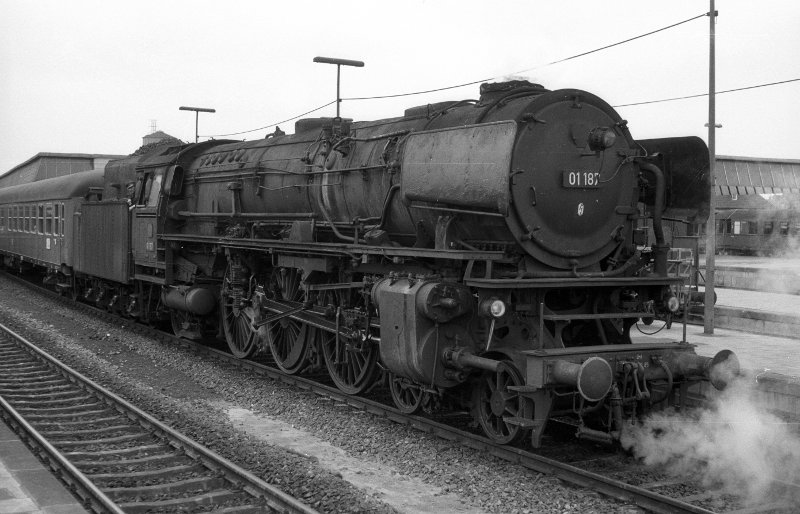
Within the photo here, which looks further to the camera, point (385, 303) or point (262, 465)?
point (385, 303)

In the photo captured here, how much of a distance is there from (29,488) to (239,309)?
20.8 feet

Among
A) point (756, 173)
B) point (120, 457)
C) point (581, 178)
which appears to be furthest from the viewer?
point (756, 173)

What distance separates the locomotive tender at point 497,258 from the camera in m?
7.35

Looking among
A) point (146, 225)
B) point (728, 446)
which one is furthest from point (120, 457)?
point (146, 225)

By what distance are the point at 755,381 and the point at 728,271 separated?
741 inches

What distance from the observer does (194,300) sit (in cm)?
1311

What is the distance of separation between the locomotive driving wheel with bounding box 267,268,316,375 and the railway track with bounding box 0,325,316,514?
2.56 metres

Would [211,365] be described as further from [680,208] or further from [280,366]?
[680,208]

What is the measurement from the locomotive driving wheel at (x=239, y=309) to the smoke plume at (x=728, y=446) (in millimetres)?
6321

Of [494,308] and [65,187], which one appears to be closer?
[494,308]

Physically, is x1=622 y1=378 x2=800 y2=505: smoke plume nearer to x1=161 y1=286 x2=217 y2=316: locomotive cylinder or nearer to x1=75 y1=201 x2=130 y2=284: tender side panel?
x1=161 y1=286 x2=217 y2=316: locomotive cylinder

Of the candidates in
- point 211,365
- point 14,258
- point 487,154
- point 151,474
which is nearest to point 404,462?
point 151,474

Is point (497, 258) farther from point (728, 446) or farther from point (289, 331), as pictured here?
point (289, 331)

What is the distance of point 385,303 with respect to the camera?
8164 millimetres
